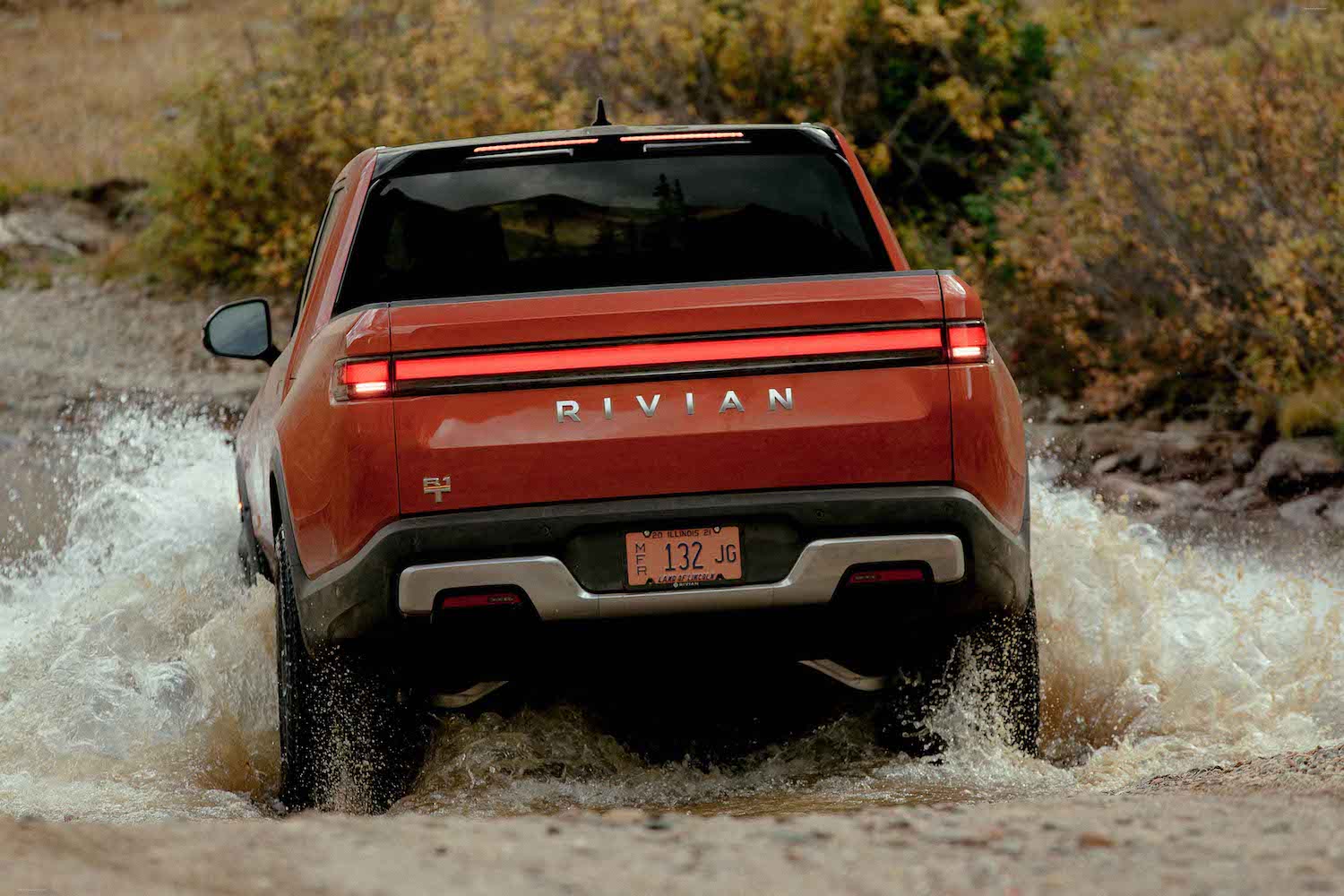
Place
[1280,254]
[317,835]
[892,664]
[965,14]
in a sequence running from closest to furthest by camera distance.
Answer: [317,835] < [892,664] < [1280,254] < [965,14]

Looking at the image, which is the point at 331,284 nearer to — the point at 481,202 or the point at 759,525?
the point at 481,202

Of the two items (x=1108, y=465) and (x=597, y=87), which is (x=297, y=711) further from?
(x=597, y=87)

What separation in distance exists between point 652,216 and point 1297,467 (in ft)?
21.5

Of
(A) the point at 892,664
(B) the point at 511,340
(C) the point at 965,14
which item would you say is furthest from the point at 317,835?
(C) the point at 965,14

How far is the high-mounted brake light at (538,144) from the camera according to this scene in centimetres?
501

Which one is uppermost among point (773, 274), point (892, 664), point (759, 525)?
point (773, 274)

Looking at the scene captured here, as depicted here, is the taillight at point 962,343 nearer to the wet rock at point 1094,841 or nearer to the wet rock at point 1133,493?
the wet rock at point 1094,841

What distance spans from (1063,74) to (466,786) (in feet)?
39.3

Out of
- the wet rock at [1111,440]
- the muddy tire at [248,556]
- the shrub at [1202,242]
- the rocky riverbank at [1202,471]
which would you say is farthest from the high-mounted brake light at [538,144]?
the wet rock at [1111,440]

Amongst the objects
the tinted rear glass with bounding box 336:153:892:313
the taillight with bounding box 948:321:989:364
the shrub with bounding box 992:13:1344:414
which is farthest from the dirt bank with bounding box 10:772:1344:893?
the shrub with bounding box 992:13:1344:414

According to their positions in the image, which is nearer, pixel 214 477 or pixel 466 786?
pixel 466 786

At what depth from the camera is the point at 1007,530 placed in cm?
420

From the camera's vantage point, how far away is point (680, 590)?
401 cm

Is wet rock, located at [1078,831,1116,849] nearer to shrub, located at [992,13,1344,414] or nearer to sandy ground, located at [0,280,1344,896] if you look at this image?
sandy ground, located at [0,280,1344,896]
